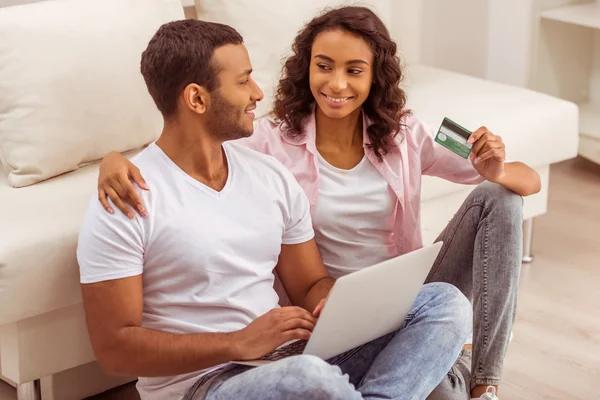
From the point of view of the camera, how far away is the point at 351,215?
195 centimetres

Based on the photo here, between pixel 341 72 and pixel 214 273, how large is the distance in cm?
47

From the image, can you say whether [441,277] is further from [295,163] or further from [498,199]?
[295,163]

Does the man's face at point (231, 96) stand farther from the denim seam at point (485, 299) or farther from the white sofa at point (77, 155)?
the denim seam at point (485, 299)

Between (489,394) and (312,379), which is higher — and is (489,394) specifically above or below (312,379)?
below

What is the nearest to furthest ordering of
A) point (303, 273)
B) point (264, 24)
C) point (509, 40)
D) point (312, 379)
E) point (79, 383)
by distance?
point (312, 379) → point (303, 273) → point (79, 383) → point (264, 24) → point (509, 40)

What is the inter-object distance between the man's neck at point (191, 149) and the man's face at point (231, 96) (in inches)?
1.0

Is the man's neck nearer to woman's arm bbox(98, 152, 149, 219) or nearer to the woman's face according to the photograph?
woman's arm bbox(98, 152, 149, 219)

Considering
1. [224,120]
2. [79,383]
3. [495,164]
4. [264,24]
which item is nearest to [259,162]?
[224,120]

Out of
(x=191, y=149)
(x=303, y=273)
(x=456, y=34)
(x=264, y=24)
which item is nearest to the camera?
(x=191, y=149)

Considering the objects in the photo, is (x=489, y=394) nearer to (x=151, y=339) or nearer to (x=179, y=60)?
(x=151, y=339)

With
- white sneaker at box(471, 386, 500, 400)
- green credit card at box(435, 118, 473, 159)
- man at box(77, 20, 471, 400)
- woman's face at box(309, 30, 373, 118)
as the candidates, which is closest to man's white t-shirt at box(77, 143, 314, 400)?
man at box(77, 20, 471, 400)

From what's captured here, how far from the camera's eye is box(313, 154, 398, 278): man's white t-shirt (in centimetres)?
194

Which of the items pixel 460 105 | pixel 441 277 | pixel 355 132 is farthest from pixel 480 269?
pixel 460 105

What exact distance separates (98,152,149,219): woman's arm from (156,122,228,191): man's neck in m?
0.08
